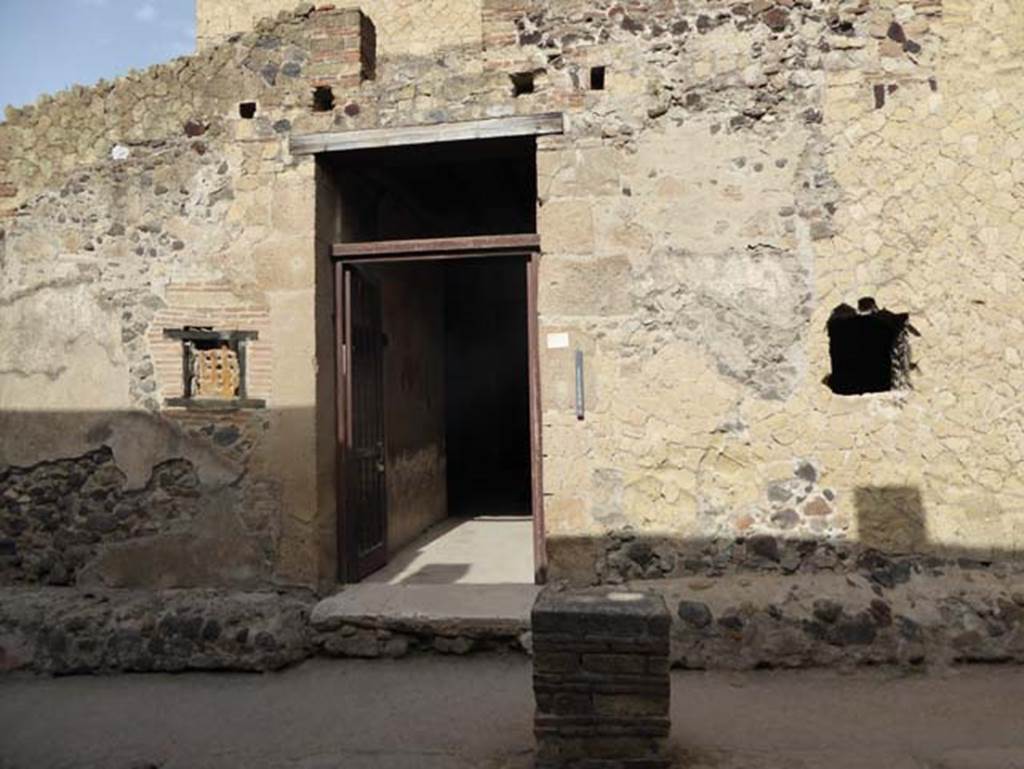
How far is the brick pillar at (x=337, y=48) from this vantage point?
4637mm

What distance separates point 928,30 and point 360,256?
368cm

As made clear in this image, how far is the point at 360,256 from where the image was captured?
4871 millimetres

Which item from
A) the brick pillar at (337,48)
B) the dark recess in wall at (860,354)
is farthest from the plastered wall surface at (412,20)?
the dark recess in wall at (860,354)

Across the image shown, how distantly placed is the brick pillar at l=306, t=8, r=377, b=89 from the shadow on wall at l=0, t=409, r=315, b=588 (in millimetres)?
2160

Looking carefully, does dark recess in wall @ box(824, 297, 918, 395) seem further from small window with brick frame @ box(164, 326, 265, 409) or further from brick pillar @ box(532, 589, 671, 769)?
small window with brick frame @ box(164, 326, 265, 409)

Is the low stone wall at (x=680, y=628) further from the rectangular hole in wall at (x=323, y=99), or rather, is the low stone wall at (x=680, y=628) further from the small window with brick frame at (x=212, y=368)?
the rectangular hole in wall at (x=323, y=99)

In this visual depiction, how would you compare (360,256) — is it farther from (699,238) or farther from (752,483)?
(752,483)

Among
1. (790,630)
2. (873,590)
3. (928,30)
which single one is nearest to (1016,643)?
(873,590)

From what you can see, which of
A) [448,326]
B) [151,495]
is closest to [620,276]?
[151,495]

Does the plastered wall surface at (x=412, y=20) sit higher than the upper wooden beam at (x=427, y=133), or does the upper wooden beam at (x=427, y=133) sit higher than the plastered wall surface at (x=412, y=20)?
the plastered wall surface at (x=412, y=20)

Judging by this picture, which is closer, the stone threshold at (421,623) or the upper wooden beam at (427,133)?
the stone threshold at (421,623)

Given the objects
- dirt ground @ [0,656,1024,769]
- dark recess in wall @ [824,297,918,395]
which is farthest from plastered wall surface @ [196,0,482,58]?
dirt ground @ [0,656,1024,769]

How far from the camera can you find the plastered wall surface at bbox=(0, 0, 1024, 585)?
412 cm

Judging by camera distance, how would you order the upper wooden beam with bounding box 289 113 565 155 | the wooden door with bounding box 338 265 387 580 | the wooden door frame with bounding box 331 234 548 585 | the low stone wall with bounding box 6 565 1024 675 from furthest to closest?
the wooden door with bounding box 338 265 387 580, the wooden door frame with bounding box 331 234 548 585, the upper wooden beam with bounding box 289 113 565 155, the low stone wall with bounding box 6 565 1024 675
